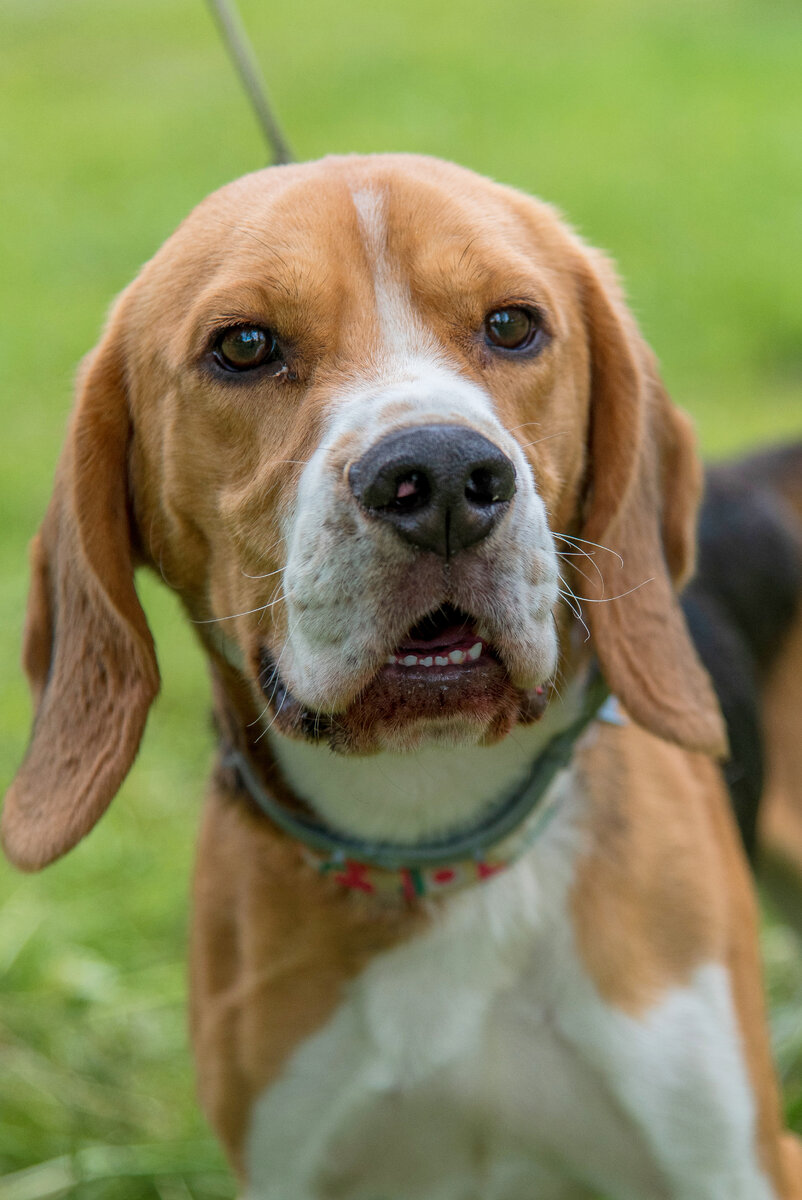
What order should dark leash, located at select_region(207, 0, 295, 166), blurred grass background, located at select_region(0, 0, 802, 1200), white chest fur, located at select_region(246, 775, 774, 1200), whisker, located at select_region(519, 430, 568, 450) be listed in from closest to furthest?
1. whisker, located at select_region(519, 430, 568, 450)
2. white chest fur, located at select_region(246, 775, 774, 1200)
3. dark leash, located at select_region(207, 0, 295, 166)
4. blurred grass background, located at select_region(0, 0, 802, 1200)

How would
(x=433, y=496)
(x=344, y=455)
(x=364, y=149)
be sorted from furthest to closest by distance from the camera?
(x=364, y=149), (x=344, y=455), (x=433, y=496)

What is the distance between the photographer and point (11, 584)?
682 centimetres

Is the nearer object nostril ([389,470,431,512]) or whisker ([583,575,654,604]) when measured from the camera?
nostril ([389,470,431,512])

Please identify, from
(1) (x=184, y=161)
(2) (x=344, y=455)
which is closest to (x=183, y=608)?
(2) (x=344, y=455)

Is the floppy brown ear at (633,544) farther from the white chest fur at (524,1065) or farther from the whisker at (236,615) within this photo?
the whisker at (236,615)

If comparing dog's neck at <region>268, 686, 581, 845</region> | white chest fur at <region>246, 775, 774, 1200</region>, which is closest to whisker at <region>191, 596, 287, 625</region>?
dog's neck at <region>268, 686, 581, 845</region>

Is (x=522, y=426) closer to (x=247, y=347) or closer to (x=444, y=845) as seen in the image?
(x=247, y=347)

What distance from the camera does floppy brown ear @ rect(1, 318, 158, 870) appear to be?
2.65m

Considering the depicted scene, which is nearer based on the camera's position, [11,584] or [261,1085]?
[261,1085]

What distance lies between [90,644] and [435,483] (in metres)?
1.01

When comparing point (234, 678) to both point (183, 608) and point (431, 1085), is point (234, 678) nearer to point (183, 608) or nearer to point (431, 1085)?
point (183, 608)

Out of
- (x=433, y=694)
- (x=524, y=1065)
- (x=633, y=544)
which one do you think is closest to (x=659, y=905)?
(x=524, y=1065)

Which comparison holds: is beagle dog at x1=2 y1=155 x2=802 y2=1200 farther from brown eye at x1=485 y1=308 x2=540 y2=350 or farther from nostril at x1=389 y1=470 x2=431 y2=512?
nostril at x1=389 y1=470 x2=431 y2=512

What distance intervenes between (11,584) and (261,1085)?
4500mm
